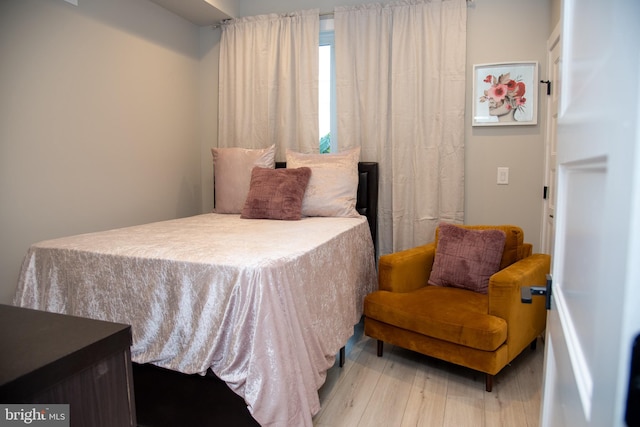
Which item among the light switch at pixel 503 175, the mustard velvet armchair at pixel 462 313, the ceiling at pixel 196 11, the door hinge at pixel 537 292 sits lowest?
the mustard velvet armchair at pixel 462 313

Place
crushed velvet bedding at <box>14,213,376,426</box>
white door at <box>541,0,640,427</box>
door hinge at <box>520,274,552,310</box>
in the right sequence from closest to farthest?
white door at <box>541,0,640,427</box> → door hinge at <box>520,274,552,310</box> → crushed velvet bedding at <box>14,213,376,426</box>

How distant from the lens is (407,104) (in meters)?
3.16

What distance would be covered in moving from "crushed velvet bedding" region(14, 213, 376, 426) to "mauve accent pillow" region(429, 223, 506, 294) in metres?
0.84

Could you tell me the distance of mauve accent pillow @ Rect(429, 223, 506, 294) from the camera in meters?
2.50

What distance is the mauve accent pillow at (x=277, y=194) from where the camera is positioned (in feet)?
9.52

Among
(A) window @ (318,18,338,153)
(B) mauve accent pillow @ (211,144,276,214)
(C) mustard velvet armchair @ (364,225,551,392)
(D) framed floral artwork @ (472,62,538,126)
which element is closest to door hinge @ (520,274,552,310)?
(C) mustard velvet armchair @ (364,225,551,392)

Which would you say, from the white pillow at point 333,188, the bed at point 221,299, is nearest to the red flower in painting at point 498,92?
the white pillow at point 333,188

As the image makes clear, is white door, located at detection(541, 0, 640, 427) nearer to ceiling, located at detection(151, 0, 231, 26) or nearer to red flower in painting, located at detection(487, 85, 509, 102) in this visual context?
red flower in painting, located at detection(487, 85, 509, 102)

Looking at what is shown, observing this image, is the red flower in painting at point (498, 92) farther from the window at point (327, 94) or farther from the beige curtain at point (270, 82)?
the beige curtain at point (270, 82)

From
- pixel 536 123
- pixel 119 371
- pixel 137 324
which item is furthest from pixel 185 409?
pixel 536 123

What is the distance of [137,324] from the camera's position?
1.75 metres

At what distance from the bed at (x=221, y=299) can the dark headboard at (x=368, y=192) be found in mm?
1018

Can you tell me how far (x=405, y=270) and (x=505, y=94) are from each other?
158cm

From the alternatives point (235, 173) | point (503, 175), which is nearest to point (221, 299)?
point (235, 173)
